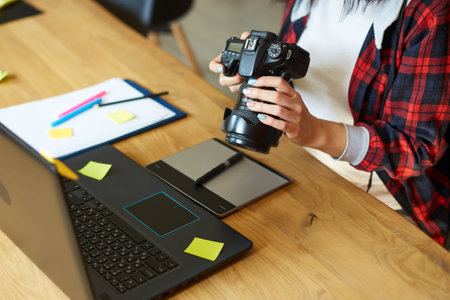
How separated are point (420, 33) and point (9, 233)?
2.71ft

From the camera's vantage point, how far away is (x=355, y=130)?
1.08 m

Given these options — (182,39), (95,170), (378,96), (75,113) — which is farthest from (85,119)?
(182,39)

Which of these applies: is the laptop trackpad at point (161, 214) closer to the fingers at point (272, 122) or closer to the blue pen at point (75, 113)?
the fingers at point (272, 122)

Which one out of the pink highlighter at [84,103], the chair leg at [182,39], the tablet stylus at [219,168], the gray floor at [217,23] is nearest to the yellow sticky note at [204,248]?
the tablet stylus at [219,168]

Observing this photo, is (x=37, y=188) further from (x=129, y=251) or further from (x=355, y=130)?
(x=355, y=130)

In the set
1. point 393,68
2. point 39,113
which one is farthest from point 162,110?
point 393,68

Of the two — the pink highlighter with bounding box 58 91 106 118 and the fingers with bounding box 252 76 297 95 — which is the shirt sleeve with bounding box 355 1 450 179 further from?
the pink highlighter with bounding box 58 91 106 118

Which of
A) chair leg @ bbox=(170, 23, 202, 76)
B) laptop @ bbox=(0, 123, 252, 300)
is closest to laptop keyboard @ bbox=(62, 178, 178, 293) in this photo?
laptop @ bbox=(0, 123, 252, 300)

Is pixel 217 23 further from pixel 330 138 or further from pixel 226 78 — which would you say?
pixel 330 138

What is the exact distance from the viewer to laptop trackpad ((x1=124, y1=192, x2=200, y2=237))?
86cm

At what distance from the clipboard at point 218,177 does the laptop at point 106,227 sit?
0.03 metres

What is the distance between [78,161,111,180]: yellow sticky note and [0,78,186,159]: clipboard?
67mm

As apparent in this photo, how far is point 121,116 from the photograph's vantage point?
45.8 inches

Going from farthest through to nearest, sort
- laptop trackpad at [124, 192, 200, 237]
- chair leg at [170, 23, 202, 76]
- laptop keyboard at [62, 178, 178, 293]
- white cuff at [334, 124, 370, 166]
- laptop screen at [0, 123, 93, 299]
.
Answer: chair leg at [170, 23, 202, 76] < white cuff at [334, 124, 370, 166] < laptop trackpad at [124, 192, 200, 237] < laptop keyboard at [62, 178, 178, 293] < laptop screen at [0, 123, 93, 299]
